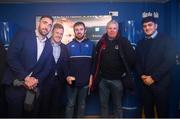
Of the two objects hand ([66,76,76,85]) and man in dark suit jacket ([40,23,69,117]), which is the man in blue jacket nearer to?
hand ([66,76,76,85])

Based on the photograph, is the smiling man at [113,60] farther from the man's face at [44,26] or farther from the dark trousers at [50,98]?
the man's face at [44,26]

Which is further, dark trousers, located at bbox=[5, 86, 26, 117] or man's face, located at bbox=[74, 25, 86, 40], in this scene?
man's face, located at bbox=[74, 25, 86, 40]

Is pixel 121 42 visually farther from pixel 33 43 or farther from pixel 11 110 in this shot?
pixel 11 110

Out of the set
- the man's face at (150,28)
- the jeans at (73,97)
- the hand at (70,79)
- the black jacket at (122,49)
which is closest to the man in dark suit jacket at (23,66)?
the hand at (70,79)

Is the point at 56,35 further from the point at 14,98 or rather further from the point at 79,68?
the point at 14,98

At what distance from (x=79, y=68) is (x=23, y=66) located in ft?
2.77

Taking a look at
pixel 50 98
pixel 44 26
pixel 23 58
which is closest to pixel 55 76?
pixel 50 98

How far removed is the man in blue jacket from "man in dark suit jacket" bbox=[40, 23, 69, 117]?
11cm

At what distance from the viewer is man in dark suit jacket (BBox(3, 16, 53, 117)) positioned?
313 centimetres

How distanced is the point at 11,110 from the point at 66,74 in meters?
0.91

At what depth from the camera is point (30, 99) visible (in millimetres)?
3139

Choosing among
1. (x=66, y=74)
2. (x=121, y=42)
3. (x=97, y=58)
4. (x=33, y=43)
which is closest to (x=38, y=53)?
(x=33, y=43)

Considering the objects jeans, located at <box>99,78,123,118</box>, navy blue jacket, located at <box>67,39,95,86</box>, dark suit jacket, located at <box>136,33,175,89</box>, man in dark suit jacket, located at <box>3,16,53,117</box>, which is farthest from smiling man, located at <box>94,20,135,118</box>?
man in dark suit jacket, located at <box>3,16,53,117</box>

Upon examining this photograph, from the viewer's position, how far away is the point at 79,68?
3.77 metres
